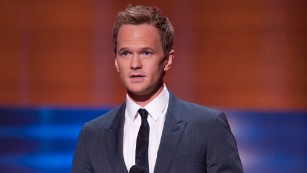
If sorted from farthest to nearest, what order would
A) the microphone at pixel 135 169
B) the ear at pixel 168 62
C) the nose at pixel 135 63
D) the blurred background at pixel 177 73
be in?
the blurred background at pixel 177 73
the ear at pixel 168 62
the nose at pixel 135 63
the microphone at pixel 135 169

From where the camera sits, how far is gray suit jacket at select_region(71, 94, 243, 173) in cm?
160

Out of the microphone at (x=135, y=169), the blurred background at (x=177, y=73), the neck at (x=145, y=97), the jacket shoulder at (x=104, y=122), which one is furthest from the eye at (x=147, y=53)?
the blurred background at (x=177, y=73)

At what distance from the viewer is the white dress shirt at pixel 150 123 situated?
1654 mm

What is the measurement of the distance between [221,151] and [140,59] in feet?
1.14

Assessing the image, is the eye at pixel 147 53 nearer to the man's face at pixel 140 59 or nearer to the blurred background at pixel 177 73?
the man's face at pixel 140 59

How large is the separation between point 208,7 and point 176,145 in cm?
133

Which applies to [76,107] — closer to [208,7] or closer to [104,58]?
[104,58]

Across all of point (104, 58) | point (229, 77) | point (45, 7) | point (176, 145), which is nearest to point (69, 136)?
point (104, 58)

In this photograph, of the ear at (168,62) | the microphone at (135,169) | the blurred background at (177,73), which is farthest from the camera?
the blurred background at (177,73)

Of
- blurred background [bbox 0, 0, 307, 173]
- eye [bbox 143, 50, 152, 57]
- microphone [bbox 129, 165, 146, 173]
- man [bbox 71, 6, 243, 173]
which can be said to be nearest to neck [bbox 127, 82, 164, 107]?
man [bbox 71, 6, 243, 173]

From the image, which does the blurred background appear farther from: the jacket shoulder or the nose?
the nose

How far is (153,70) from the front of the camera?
1645mm

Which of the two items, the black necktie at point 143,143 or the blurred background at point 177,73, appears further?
Result: the blurred background at point 177,73

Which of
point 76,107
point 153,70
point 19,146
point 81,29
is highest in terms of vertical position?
point 81,29
